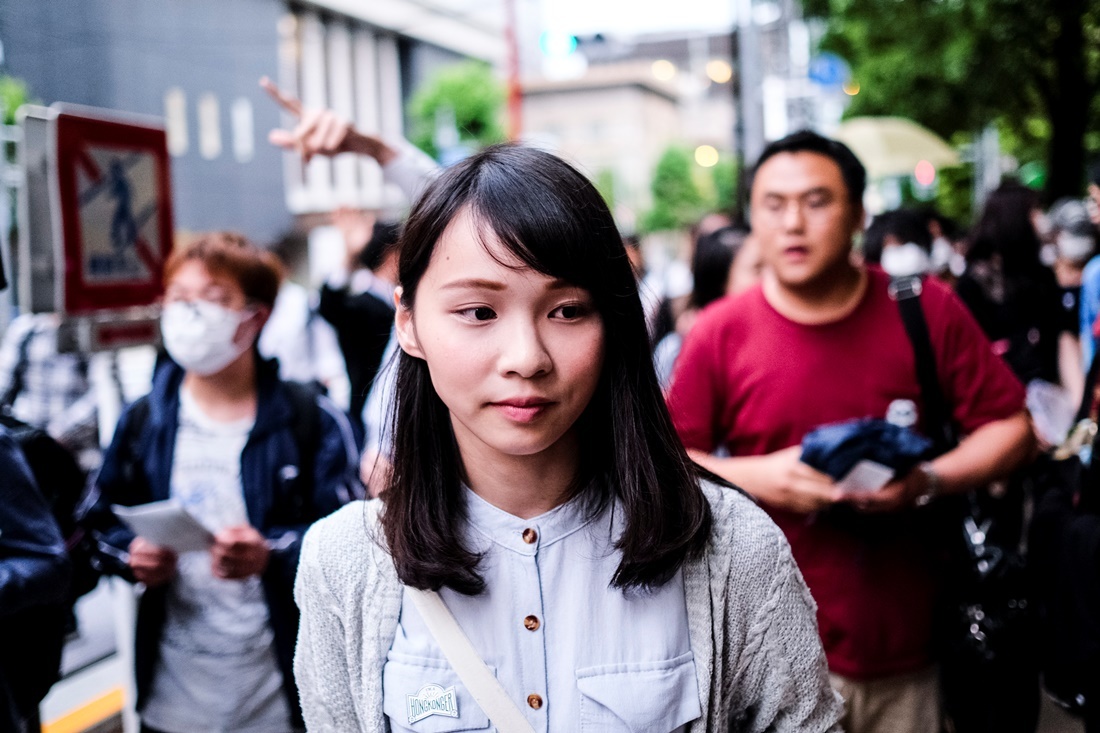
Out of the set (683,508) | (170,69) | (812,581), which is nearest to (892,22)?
(812,581)

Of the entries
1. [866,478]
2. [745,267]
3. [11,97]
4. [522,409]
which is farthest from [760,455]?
[11,97]

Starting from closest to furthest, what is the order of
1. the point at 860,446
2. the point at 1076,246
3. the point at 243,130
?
the point at 860,446 → the point at 1076,246 → the point at 243,130

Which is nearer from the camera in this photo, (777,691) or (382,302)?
(777,691)

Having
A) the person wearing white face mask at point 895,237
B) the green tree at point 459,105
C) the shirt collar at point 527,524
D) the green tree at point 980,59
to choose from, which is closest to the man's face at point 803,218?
the shirt collar at point 527,524

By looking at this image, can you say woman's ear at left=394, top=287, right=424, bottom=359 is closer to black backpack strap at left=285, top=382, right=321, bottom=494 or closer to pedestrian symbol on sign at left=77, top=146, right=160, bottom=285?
black backpack strap at left=285, top=382, right=321, bottom=494

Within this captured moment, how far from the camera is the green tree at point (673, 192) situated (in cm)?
7831

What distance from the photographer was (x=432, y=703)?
63.0 inches

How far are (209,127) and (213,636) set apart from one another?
1189 inches

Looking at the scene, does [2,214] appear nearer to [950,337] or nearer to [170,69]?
[950,337]

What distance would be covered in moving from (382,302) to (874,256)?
401cm

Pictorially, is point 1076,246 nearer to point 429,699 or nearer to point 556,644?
point 556,644

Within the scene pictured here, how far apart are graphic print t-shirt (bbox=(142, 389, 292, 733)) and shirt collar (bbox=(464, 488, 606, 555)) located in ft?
4.91

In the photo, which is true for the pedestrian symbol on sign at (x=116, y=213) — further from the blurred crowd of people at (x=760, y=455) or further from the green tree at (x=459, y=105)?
the green tree at (x=459, y=105)

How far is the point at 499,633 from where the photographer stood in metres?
1.64
